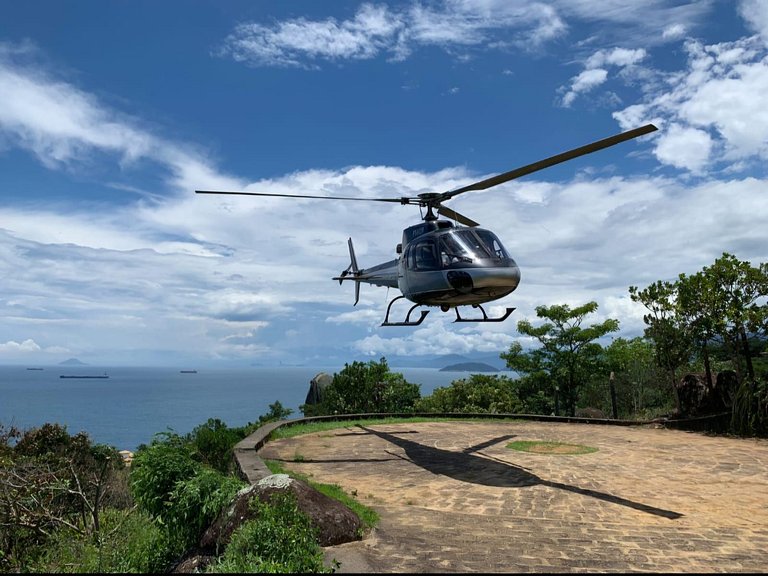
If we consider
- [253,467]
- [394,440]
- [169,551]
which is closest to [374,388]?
[394,440]

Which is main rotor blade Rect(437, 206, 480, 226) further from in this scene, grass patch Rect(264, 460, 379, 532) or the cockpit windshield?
grass patch Rect(264, 460, 379, 532)

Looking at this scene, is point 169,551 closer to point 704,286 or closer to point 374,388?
point 704,286

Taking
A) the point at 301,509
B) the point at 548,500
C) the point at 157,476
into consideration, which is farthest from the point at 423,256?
the point at 157,476

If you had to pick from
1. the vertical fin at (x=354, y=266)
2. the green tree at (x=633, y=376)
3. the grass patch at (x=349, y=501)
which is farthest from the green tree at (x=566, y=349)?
the grass patch at (x=349, y=501)

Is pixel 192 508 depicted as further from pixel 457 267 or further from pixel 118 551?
pixel 457 267

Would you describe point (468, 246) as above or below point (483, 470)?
above
